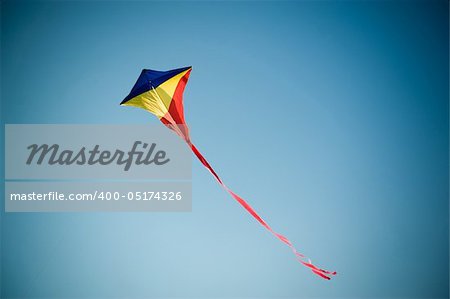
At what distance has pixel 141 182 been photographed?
387 centimetres

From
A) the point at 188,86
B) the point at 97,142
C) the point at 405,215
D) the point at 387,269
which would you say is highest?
the point at 188,86

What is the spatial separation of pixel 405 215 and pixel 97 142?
10.1ft

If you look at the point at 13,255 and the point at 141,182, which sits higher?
the point at 141,182

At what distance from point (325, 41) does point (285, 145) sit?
1.09 metres

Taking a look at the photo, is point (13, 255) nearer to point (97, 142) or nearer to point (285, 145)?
point (97, 142)

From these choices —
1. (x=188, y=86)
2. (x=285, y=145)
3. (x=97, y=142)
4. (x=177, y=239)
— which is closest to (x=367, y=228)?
(x=285, y=145)

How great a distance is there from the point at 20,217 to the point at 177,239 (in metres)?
1.53

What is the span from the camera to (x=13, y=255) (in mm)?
3908

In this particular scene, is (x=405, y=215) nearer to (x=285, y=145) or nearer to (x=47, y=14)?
(x=285, y=145)

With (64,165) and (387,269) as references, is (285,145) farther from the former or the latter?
(64,165)

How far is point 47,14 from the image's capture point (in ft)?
12.8

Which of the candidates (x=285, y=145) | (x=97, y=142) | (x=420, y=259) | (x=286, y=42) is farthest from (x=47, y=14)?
(x=420, y=259)

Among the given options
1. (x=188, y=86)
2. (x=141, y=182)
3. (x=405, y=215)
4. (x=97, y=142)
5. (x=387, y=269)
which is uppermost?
(x=188, y=86)

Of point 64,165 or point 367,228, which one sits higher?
point 64,165
